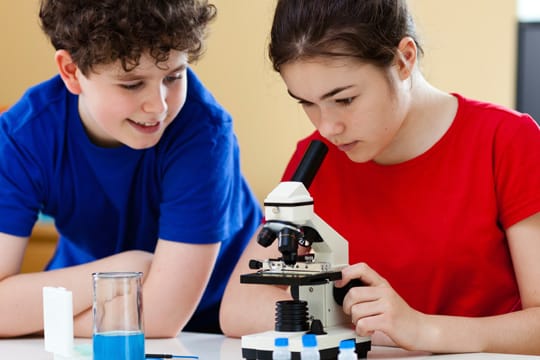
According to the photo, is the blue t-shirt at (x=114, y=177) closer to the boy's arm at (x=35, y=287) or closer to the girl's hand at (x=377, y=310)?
the boy's arm at (x=35, y=287)

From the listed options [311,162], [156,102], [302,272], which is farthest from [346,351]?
[156,102]

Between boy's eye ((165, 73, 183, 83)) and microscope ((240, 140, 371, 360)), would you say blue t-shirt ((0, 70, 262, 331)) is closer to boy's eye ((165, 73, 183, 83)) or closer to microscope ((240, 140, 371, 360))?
boy's eye ((165, 73, 183, 83))

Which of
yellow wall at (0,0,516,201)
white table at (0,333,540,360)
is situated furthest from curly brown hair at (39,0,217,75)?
yellow wall at (0,0,516,201)

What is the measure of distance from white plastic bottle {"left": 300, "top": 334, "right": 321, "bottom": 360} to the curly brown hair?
2.16ft

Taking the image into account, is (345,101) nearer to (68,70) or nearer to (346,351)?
(346,351)

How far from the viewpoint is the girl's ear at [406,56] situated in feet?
5.11

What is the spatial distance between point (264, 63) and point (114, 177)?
5.66 feet

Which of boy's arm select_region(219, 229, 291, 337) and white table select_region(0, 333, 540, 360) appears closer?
white table select_region(0, 333, 540, 360)

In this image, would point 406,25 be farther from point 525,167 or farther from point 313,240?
point 313,240

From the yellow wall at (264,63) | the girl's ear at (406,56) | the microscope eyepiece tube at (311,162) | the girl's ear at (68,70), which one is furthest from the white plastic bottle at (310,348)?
the yellow wall at (264,63)

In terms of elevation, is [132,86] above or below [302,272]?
above

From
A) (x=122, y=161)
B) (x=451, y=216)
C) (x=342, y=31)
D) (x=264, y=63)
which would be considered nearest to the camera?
(x=342, y=31)

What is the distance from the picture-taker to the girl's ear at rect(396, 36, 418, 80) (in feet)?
5.11

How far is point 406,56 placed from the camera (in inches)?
62.0
